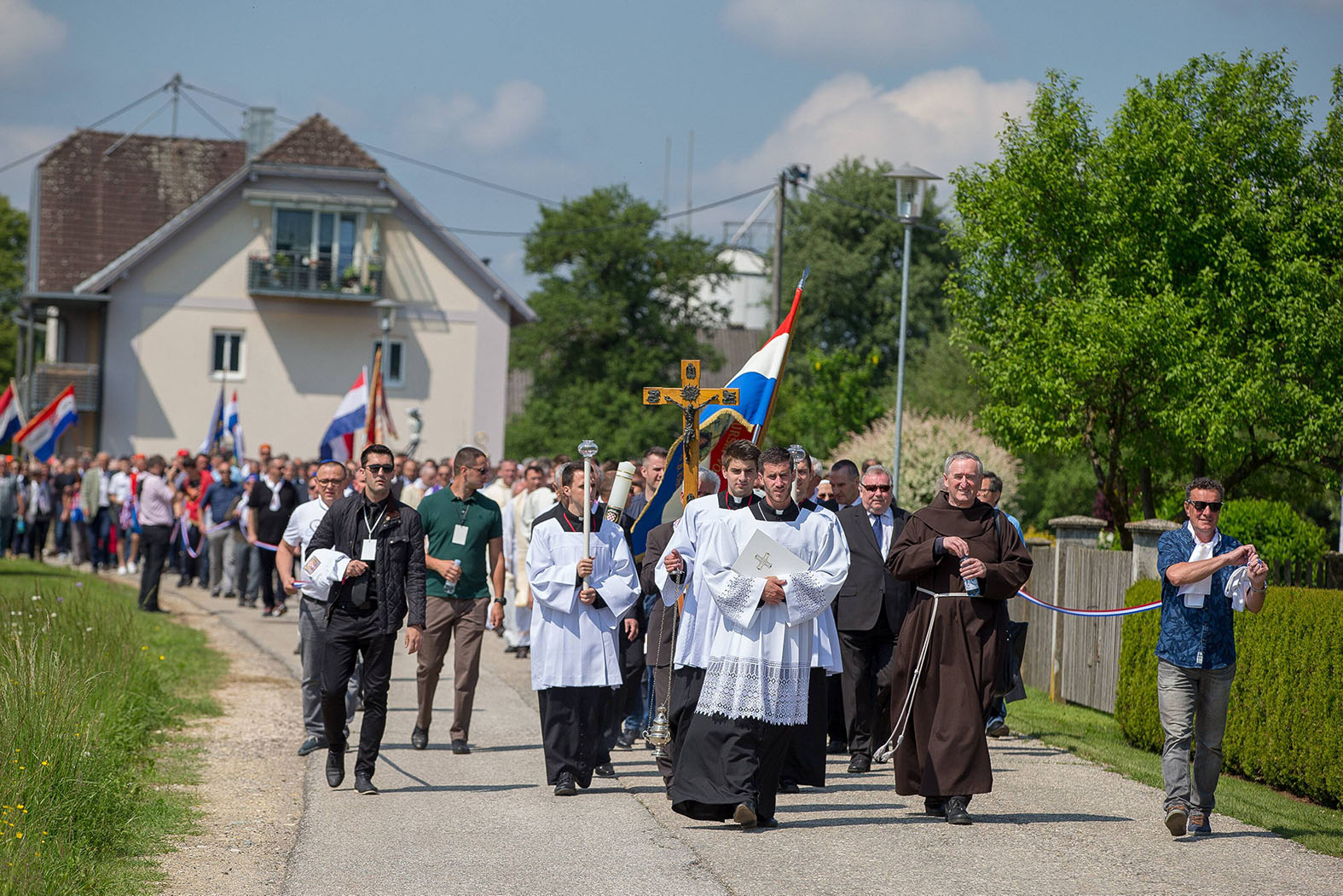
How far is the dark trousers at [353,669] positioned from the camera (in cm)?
933

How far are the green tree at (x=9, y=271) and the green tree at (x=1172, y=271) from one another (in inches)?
2063

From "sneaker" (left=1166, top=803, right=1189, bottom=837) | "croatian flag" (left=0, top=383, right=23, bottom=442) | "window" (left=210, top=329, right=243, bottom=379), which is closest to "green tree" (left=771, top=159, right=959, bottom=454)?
"window" (left=210, top=329, right=243, bottom=379)

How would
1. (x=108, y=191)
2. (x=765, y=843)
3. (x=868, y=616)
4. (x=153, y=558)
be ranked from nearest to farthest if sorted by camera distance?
(x=765, y=843) < (x=868, y=616) < (x=153, y=558) < (x=108, y=191)

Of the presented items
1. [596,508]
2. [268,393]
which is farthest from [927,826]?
[268,393]

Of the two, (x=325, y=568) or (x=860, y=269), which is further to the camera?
(x=860, y=269)

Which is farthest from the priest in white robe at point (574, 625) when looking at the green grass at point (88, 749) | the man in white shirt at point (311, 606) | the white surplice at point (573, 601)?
the green grass at point (88, 749)

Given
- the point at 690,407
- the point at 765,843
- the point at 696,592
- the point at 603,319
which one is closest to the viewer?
the point at 765,843

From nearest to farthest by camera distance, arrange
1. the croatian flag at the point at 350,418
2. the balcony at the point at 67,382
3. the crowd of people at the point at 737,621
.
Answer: the crowd of people at the point at 737,621 < the croatian flag at the point at 350,418 < the balcony at the point at 67,382

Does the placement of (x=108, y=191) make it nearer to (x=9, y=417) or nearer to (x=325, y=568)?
(x=9, y=417)

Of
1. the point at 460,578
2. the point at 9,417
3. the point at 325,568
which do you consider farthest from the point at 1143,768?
the point at 9,417

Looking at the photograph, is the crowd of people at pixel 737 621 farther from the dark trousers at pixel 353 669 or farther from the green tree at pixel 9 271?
the green tree at pixel 9 271

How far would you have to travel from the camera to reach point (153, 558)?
2023 centimetres

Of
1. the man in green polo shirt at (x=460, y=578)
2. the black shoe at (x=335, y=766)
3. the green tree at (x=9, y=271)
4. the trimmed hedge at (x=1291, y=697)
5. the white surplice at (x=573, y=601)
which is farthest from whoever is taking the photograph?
the green tree at (x=9, y=271)

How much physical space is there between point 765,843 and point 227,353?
38.0 meters
